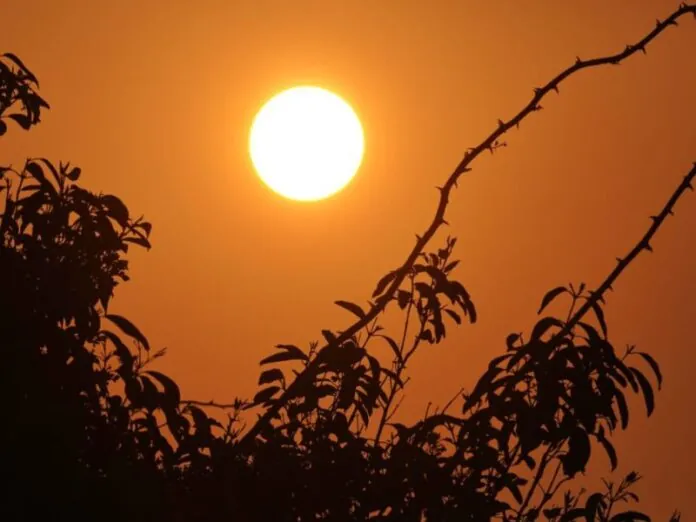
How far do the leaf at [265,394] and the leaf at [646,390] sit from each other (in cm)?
169

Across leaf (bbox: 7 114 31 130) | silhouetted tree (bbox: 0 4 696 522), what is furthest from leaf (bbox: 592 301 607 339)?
leaf (bbox: 7 114 31 130)

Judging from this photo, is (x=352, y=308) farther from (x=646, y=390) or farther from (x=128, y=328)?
(x=646, y=390)

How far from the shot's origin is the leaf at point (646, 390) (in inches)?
205

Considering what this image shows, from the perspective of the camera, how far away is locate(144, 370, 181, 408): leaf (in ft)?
Result: 17.0

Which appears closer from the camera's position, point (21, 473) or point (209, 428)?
point (21, 473)

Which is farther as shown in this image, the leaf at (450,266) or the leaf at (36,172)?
the leaf at (450,266)

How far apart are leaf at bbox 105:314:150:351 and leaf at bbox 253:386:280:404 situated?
592mm

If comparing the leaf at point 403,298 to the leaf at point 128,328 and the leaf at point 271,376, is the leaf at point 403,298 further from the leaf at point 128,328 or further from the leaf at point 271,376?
the leaf at point 128,328

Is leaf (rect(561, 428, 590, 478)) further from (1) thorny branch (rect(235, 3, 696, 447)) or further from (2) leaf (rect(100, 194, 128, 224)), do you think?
(2) leaf (rect(100, 194, 128, 224))

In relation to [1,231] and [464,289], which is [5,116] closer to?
[1,231]

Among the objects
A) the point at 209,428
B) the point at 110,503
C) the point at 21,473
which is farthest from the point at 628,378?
the point at 21,473

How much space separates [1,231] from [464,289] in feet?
7.13

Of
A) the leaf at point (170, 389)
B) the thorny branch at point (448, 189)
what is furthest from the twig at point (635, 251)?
the leaf at point (170, 389)

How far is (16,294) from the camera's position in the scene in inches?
191
